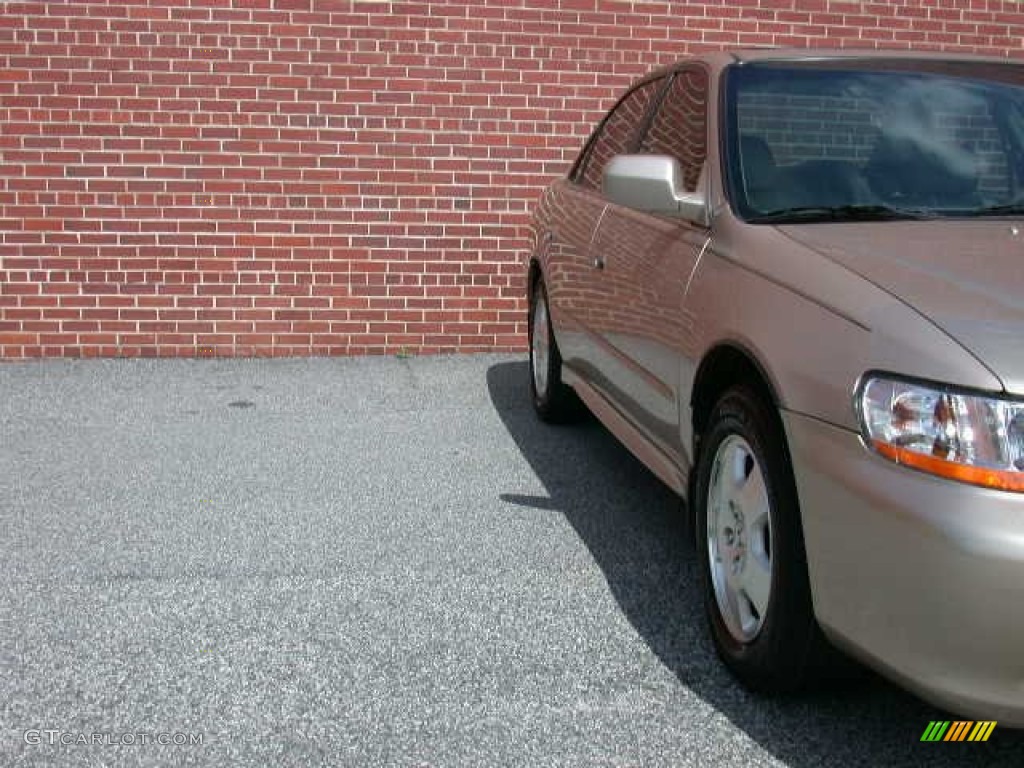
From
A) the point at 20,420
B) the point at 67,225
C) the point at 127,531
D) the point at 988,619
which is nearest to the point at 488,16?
the point at 67,225

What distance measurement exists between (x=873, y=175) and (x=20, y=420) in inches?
182

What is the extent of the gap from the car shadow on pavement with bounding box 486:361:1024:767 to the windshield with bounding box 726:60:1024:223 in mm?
1251

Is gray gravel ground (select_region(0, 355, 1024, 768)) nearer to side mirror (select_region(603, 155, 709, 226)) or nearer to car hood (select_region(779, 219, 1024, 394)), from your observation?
car hood (select_region(779, 219, 1024, 394))

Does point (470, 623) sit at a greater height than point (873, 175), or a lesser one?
lesser

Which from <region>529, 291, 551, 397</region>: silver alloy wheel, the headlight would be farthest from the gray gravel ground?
the headlight

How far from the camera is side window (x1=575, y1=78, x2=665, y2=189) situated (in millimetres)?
5473

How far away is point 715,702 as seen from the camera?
355 cm

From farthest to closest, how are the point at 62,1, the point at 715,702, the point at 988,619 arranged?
the point at 62,1 < the point at 715,702 < the point at 988,619

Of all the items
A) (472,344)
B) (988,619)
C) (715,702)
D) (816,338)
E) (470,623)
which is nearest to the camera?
(988,619)

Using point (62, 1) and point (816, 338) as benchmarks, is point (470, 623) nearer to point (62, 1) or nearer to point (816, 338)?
point (816, 338)

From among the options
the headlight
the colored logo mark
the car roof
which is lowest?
the colored logo mark

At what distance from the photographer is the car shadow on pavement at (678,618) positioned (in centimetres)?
328

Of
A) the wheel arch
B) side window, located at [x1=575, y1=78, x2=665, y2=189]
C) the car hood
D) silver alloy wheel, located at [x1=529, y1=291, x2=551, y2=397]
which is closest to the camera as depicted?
the car hood

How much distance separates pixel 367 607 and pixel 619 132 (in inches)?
96.6
